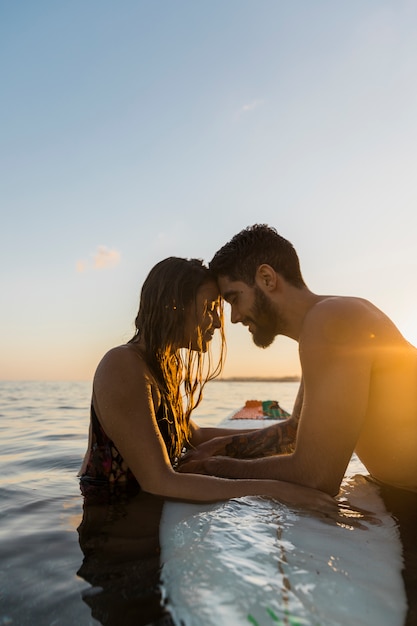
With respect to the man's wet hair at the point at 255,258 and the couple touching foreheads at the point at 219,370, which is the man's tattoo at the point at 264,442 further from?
the man's wet hair at the point at 255,258

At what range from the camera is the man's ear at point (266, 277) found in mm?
3064

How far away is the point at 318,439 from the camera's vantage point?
7.36 ft

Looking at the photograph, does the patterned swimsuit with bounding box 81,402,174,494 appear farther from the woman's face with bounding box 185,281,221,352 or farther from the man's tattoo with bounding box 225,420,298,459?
the man's tattoo with bounding box 225,420,298,459

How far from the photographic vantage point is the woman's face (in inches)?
114

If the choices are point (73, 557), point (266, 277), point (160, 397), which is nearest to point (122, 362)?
point (160, 397)

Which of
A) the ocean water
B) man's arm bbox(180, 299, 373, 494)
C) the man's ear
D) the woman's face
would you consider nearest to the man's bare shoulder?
man's arm bbox(180, 299, 373, 494)

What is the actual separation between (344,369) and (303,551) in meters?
1.01

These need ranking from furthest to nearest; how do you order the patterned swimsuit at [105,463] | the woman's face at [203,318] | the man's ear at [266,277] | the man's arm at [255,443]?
1. the man's arm at [255,443]
2. the man's ear at [266,277]
3. the woman's face at [203,318]
4. the patterned swimsuit at [105,463]

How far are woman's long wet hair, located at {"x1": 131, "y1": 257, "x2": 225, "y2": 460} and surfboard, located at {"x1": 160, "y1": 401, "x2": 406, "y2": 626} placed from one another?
85 cm

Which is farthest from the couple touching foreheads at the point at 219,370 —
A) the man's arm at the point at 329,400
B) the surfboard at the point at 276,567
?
the surfboard at the point at 276,567

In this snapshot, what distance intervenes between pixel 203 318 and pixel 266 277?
1.67 ft

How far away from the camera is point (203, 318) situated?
115 inches

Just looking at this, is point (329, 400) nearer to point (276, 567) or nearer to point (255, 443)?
point (276, 567)

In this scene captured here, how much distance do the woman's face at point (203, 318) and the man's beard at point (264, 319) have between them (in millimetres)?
256
